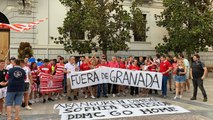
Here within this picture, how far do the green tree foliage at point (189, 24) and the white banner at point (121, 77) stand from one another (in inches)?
333

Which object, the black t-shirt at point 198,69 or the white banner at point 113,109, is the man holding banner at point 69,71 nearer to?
the white banner at point 113,109

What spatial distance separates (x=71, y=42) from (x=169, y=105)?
9318 millimetres

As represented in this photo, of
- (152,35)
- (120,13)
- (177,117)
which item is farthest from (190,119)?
(152,35)

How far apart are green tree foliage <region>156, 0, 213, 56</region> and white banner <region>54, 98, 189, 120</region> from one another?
10.3 metres

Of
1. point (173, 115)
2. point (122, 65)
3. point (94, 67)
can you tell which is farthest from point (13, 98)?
point (122, 65)

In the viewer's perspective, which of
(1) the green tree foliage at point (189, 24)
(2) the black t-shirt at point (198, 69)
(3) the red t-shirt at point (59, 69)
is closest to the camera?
(2) the black t-shirt at point (198, 69)

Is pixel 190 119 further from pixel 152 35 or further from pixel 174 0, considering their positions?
pixel 152 35

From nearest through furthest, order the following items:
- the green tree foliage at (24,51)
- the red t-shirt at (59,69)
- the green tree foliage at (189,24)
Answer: the red t-shirt at (59,69), the green tree foliage at (24,51), the green tree foliage at (189,24)

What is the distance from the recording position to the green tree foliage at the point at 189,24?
19938 millimetres

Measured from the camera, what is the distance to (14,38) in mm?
18969

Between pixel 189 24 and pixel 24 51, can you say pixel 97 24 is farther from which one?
pixel 189 24

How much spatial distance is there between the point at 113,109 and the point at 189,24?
13.4 m

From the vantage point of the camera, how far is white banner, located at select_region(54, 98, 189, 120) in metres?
8.73

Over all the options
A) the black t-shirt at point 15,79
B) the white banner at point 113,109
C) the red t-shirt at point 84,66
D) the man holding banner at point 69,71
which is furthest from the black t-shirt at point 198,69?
the black t-shirt at point 15,79
